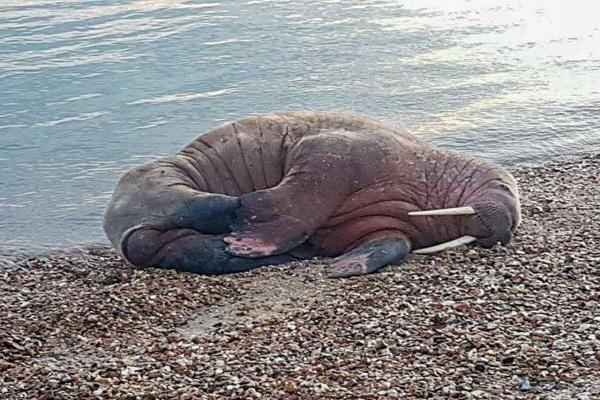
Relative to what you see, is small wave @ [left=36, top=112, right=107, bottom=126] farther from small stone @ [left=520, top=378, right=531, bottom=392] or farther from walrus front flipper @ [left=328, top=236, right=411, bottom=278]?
small stone @ [left=520, top=378, right=531, bottom=392]

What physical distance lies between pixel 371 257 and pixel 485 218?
81cm

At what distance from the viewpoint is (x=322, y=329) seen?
18.8 ft

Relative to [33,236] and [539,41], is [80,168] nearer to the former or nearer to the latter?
[33,236]

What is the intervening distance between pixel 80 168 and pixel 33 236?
5.54 ft

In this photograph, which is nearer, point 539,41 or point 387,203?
point 387,203

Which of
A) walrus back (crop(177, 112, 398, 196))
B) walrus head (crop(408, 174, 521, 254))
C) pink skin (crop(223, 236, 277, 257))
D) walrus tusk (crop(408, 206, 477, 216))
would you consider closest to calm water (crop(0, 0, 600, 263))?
walrus back (crop(177, 112, 398, 196))

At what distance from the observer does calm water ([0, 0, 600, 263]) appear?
1074 centimetres

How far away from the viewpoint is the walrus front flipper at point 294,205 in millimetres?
7230

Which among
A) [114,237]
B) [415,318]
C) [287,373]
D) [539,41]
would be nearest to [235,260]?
[114,237]

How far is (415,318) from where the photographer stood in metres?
5.77

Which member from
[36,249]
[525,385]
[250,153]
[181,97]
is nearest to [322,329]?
[525,385]

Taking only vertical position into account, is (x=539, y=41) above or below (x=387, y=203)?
below

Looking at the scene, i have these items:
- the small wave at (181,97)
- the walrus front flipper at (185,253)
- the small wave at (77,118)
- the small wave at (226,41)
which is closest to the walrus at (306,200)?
the walrus front flipper at (185,253)

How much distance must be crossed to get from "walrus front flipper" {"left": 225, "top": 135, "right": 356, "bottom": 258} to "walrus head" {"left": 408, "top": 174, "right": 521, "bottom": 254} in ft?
1.76
